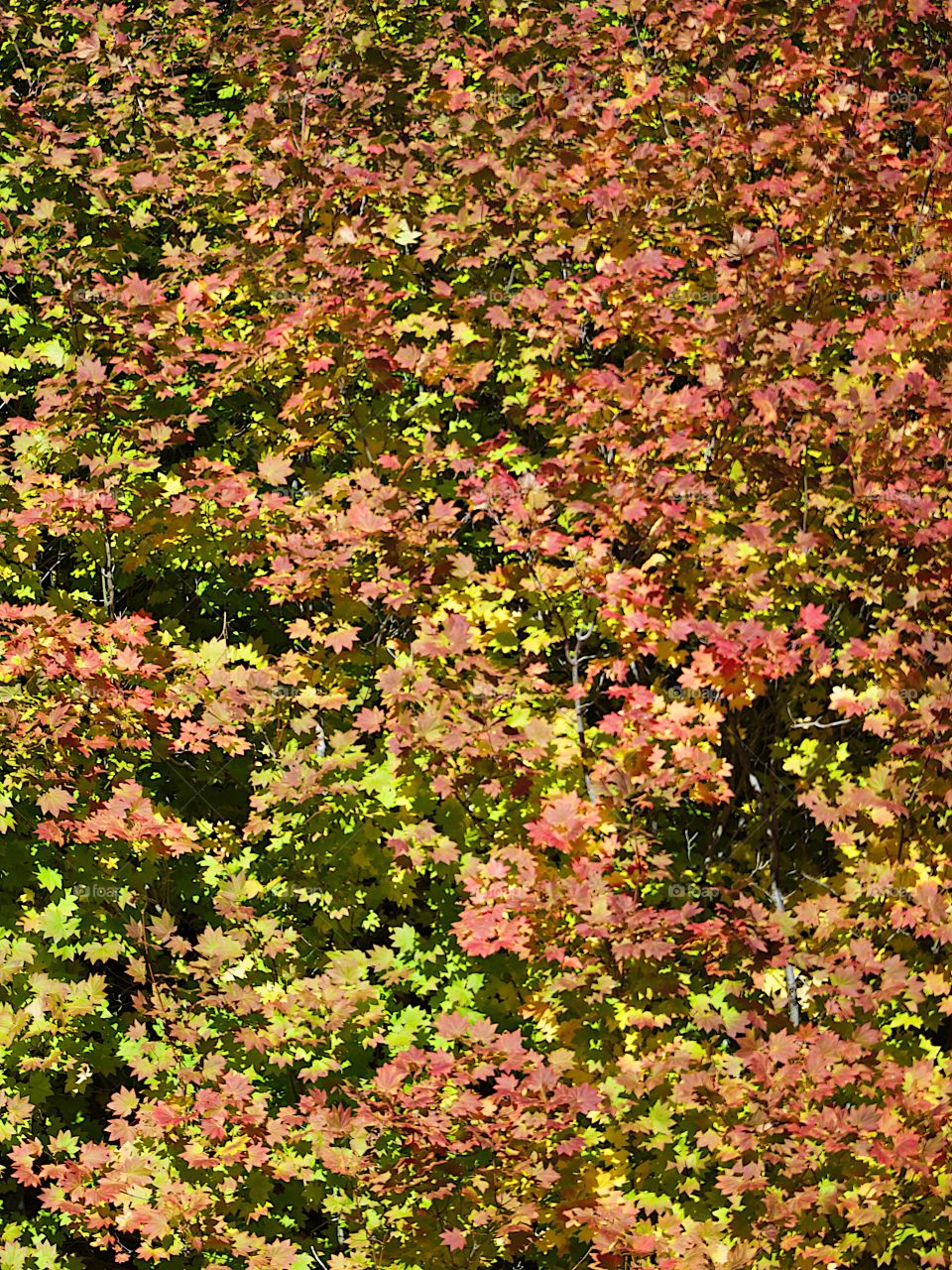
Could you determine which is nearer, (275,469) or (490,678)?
(490,678)

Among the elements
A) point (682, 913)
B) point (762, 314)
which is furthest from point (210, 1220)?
point (762, 314)

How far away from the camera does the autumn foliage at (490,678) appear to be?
407 centimetres

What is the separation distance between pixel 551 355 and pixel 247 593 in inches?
66.7

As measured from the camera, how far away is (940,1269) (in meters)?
4.11

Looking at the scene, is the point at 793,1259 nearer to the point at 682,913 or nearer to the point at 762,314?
the point at 682,913

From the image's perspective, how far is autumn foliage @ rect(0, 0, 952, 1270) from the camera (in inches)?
160

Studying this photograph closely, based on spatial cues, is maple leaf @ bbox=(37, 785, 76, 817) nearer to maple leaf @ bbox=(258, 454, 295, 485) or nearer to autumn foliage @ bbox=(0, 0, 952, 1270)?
autumn foliage @ bbox=(0, 0, 952, 1270)

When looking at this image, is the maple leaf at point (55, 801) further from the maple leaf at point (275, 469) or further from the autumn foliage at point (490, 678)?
the maple leaf at point (275, 469)

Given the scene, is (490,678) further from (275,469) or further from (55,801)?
(55,801)

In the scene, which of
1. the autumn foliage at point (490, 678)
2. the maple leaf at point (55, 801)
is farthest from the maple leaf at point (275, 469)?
the maple leaf at point (55, 801)

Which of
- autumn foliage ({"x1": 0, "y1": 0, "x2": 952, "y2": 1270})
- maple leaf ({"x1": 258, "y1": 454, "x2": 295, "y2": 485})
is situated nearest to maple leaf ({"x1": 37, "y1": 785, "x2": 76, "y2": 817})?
autumn foliage ({"x1": 0, "y1": 0, "x2": 952, "y2": 1270})

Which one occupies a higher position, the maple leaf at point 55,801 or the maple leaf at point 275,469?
the maple leaf at point 275,469

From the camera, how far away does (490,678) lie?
438 cm

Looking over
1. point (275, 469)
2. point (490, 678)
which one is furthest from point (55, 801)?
point (490, 678)
